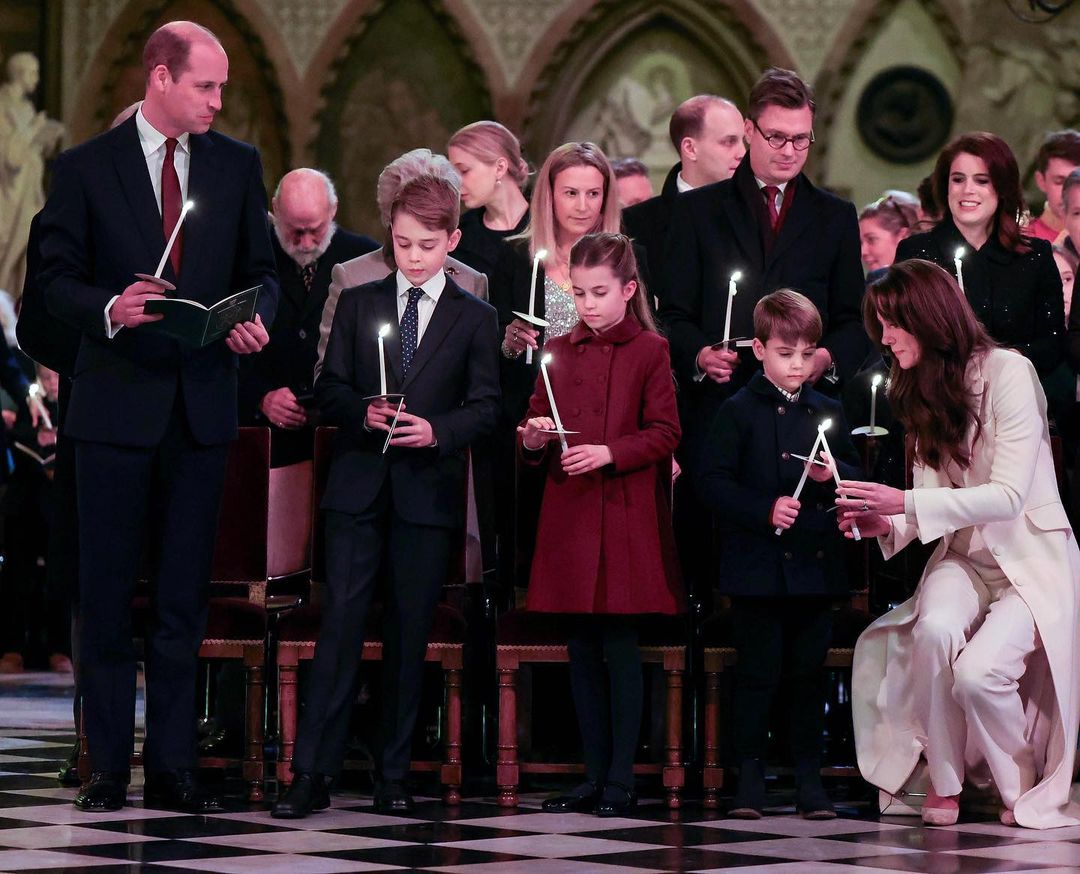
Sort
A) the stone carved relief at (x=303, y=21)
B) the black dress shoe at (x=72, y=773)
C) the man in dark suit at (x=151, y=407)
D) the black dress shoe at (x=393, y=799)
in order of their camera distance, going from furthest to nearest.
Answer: the stone carved relief at (x=303, y=21) → the black dress shoe at (x=72, y=773) → the black dress shoe at (x=393, y=799) → the man in dark suit at (x=151, y=407)

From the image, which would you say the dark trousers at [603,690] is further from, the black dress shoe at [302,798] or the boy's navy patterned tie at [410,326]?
the boy's navy patterned tie at [410,326]

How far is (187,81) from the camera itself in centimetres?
491

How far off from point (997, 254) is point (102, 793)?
9.63ft

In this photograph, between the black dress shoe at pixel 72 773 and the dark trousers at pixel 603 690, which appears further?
the black dress shoe at pixel 72 773

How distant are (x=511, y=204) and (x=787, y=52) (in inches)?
176

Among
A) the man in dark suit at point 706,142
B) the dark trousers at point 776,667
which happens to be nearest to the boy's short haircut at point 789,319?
the dark trousers at point 776,667

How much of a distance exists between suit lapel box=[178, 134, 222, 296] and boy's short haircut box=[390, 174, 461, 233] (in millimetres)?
474

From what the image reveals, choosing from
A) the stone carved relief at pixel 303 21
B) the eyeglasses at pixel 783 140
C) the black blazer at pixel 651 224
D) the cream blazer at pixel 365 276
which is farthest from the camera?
the stone carved relief at pixel 303 21

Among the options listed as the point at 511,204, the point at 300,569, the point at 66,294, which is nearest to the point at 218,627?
the point at 300,569

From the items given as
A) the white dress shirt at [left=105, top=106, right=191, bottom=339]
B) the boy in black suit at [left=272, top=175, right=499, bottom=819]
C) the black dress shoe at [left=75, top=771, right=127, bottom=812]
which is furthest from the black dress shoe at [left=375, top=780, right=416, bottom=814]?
the white dress shirt at [left=105, top=106, right=191, bottom=339]

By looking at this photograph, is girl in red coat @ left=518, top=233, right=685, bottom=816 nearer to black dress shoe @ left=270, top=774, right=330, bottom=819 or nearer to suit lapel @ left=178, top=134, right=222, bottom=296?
black dress shoe @ left=270, top=774, right=330, bottom=819

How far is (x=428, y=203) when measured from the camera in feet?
16.7

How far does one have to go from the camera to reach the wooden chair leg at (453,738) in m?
5.27

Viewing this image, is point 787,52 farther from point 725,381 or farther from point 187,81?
point 187,81
